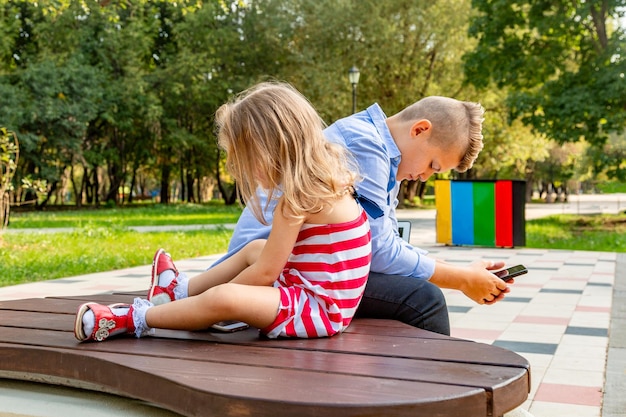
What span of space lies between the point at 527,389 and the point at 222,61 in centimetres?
3257

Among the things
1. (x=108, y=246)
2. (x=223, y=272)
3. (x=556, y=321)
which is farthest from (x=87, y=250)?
(x=223, y=272)

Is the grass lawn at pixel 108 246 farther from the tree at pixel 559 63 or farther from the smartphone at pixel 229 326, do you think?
the smartphone at pixel 229 326

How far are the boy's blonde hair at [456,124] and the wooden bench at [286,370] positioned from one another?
68 cm

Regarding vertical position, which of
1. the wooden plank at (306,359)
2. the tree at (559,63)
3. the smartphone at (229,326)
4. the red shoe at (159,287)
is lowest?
the wooden plank at (306,359)

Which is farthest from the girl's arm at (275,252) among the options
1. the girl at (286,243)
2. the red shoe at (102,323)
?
the red shoe at (102,323)

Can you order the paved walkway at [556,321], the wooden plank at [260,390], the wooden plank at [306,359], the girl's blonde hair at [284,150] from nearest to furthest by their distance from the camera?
1. the wooden plank at [260,390]
2. the wooden plank at [306,359]
3. the girl's blonde hair at [284,150]
4. the paved walkway at [556,321]

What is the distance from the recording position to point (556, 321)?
18.2 ft

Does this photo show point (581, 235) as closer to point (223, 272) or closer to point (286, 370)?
point (223, 272)

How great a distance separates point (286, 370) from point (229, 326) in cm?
64

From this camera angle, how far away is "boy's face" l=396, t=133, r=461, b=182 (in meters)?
2.75

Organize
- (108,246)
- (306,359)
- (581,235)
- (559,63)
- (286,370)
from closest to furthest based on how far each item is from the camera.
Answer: (286,370)
(306,359)
(108,246)
(581,235)
(559,63)

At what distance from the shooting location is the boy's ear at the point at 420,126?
2.72m

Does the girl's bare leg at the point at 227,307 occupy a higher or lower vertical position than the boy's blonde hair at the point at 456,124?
lower

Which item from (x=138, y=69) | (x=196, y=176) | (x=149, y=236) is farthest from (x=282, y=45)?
(x=149, y=236)
